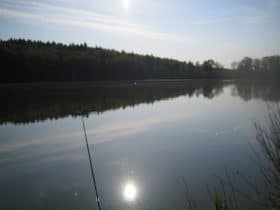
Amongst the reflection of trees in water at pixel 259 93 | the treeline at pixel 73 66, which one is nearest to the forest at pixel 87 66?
the treeline at pixel 73 66

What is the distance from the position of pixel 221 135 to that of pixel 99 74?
51.8 m

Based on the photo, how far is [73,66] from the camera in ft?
181

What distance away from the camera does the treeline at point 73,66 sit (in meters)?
47.7

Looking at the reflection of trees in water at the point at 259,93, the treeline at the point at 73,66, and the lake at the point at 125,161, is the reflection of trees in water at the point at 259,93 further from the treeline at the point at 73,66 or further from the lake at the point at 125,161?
the treeline at the point at 73,66

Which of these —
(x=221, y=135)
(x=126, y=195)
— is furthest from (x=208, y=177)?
(x=221, y=135)

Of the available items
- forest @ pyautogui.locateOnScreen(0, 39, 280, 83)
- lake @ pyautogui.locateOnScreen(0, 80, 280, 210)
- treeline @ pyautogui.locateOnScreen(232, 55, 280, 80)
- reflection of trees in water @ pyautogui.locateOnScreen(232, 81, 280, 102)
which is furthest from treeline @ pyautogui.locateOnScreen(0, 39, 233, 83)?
lake @ pyautogui.locateOnScreen(0, 80, 280, 210)

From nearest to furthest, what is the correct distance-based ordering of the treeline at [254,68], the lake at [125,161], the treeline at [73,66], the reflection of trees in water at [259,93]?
the lake at [125,161]
the reflection of trees in water at [259,93]
the treeline at [73,66]
the treeline at [254,68]

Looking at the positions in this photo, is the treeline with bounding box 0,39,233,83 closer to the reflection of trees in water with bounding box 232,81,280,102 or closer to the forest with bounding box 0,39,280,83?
the forest with bounding box 0,39,280,83

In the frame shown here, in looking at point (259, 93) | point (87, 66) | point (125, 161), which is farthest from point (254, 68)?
point (125, 161)

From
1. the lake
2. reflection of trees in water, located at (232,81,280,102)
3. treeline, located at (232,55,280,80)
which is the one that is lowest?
the lake

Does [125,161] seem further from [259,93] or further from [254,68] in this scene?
[254,68]

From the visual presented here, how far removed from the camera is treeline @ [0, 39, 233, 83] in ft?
156

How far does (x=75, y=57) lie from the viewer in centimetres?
5862

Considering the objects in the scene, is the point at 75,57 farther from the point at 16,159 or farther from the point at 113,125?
the point at 16,159
